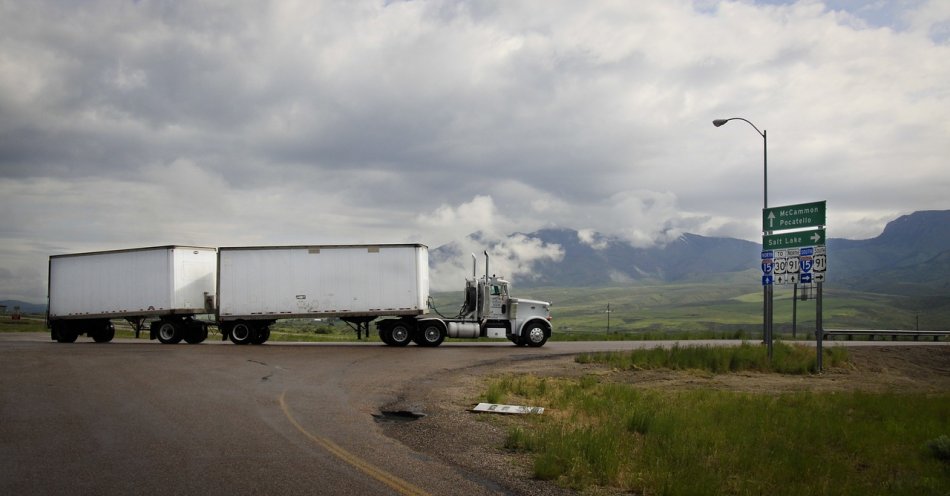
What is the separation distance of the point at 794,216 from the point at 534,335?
12.3 metres

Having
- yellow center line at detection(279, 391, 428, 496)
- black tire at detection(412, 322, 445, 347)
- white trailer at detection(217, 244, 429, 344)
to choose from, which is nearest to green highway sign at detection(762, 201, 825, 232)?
black tire at detection(412, 322, 445, 347)

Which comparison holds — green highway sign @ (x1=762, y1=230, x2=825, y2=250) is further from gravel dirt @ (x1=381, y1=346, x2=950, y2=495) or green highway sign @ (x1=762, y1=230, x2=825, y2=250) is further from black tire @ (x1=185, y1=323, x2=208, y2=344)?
black tire @ (x1=185, y1=323, x2=208, y2=344)

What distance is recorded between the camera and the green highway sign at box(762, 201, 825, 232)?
2177 centimetres

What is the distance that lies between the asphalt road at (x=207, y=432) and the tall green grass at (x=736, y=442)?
1751 millimetres

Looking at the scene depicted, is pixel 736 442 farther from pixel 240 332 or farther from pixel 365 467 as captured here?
pixel 240 332

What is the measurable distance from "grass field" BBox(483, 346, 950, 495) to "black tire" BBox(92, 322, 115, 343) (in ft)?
84.4

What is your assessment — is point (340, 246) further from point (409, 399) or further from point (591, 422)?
point (591, 422)

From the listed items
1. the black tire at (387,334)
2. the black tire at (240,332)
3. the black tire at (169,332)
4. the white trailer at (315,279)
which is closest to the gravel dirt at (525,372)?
the black tire at (387,334)

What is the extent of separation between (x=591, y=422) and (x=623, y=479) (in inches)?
165

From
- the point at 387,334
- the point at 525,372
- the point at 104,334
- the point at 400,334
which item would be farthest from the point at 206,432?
the point at 104,334

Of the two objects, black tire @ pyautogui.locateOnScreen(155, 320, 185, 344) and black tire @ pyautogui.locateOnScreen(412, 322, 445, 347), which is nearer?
black tire @ pyautogui.locateOnScreen(412, 322, 445, 347)

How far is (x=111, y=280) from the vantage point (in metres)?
33.1

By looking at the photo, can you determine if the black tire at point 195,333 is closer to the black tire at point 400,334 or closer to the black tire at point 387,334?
the black tire at point 387,334

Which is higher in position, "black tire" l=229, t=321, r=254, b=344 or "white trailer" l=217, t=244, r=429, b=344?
"white trailer" l=217, t=244, r=429, b=344
